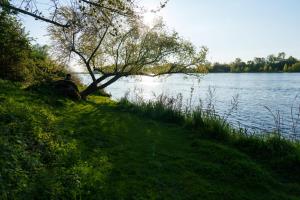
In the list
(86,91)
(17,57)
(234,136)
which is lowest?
(234,136)

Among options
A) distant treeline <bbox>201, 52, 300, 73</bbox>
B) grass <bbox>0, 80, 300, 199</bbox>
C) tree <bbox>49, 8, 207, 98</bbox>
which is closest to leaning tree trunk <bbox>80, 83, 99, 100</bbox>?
tree <bbox>49, 8, 207, 98</bbox>

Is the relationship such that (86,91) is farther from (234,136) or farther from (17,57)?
(234,136)

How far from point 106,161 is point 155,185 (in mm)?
1723

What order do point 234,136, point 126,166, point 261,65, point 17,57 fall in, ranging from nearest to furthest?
point 126,166 < point 234,136 < point 17,57 < point 261,65

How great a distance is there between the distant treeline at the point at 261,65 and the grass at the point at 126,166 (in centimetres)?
12447

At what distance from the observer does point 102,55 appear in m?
27.0

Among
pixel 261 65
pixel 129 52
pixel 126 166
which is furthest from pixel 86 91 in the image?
pixel 261 65

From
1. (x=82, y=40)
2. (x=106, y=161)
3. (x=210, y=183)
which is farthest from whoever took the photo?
(x=82, y=40)

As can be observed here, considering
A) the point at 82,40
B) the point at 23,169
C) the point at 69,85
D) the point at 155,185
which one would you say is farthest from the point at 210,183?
the point at 82,40

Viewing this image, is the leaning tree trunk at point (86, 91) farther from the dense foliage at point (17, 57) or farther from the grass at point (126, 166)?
the grass at point (126, 166)

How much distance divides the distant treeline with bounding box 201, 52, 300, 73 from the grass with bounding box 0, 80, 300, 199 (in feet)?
408

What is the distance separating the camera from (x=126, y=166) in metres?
8.52

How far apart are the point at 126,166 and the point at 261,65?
13999 centimetres

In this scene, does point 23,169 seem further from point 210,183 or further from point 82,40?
point 82,40
